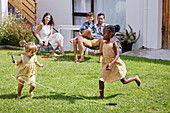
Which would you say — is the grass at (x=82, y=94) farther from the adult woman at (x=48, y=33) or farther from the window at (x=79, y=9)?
the window at (x=79, y=9)

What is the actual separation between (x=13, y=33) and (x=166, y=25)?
188 inches

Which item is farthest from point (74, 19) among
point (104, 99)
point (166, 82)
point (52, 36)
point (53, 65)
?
point (104, 99)

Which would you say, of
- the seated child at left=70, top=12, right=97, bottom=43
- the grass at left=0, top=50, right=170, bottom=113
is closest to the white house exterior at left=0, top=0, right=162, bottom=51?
the seated child at left=70, top=12, right=97, bottom=43

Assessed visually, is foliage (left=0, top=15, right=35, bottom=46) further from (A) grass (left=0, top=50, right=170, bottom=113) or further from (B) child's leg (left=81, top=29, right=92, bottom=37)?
(A) grass (left=0, top=50, right=170, bottom=113)

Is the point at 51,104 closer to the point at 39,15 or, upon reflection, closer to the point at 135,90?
the point at 135,90

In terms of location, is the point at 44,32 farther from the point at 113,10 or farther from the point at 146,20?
the point at 113,10

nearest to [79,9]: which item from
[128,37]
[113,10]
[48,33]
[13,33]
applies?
[113,10]

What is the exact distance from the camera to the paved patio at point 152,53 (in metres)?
6.97

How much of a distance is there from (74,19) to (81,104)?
23.1 feet

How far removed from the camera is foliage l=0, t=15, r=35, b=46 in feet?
28.1

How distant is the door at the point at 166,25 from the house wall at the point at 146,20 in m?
0.09

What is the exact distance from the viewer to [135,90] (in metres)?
3.55

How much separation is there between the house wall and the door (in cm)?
9

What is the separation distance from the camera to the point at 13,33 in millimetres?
8578
